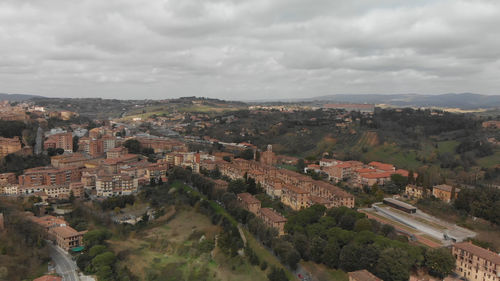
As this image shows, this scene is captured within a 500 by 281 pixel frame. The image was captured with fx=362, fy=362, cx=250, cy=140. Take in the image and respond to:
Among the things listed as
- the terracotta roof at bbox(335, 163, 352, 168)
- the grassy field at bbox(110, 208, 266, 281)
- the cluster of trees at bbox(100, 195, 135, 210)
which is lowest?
the grassy field at bbox(110, 208, 266, 281)

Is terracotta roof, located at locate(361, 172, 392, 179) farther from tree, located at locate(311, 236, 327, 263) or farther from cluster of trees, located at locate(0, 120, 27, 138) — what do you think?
cluster of trees, located at locate(0, 120, 27, 138)

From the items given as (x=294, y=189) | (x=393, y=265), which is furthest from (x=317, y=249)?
(x=294, y=189)

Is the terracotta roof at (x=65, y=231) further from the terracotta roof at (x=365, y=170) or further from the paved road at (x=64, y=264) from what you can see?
the terracotta roof at (x=365, y=170)

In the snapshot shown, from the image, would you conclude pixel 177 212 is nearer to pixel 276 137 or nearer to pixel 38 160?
pixel 38 160

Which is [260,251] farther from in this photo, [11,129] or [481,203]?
[11,129]

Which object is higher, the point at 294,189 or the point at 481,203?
the point at 481,203

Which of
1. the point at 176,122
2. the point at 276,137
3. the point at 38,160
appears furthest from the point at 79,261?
the point at 176,122

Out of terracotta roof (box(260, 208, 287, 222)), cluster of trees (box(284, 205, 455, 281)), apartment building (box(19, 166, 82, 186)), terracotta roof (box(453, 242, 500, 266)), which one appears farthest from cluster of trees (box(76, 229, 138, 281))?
terracotta roof (box(453, 242, 500, 266))
